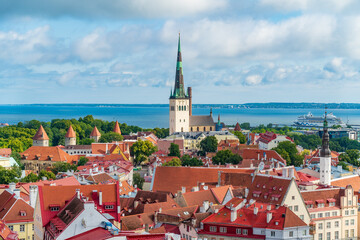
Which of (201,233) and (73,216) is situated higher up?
(73,216)

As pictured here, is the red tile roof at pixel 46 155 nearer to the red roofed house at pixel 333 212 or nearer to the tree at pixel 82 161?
the tree at pixel 82 161

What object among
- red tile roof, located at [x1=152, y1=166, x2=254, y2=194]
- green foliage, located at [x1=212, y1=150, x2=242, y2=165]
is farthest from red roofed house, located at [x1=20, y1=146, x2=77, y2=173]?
red tile roof, located at [x1=152, y1=166, x2=254, y2=194]

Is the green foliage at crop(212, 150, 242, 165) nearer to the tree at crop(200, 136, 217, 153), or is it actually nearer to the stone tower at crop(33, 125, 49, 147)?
the tree at crop(200, 136, 217, 153)

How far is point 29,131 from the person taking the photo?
125m

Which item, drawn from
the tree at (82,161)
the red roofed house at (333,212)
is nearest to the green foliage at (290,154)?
the tree at (82,161)

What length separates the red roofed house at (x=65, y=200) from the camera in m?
36.1

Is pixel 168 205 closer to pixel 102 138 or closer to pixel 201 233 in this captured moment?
pixel 201 233

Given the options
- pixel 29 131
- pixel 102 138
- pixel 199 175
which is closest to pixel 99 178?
pixel 199 175

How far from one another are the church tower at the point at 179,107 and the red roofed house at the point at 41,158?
4762cm

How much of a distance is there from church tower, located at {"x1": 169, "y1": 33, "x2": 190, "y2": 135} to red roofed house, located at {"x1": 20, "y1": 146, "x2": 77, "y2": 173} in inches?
1875

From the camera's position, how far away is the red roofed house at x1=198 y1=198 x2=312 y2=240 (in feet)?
118

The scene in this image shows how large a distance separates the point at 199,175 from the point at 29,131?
76859mm

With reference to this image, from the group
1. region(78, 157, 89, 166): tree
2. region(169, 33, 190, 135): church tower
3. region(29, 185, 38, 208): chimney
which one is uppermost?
region(169, 33, 190, 135): church tower

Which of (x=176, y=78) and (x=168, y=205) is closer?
(x=168, y=205)
